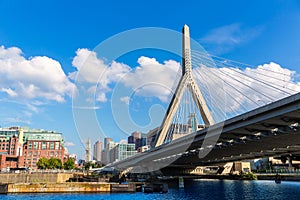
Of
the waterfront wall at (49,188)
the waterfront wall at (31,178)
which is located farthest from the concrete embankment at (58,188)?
the waterfront wall at (31,178)

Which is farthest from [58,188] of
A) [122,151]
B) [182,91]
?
[122,151]

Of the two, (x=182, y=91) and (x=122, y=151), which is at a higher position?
(x=182, y=91)

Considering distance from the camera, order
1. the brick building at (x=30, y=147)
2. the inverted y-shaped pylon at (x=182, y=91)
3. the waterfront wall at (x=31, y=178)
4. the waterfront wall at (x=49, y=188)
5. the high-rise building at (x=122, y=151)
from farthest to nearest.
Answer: the high-rise building at (x=122, y=151)
the brick building at (x=30, y=147)
the waterfront wall at (x=31, y=178)
the inverted y-shaped pylon at (x=182, y=91)
the waterfront wall at (x=49, y=188)

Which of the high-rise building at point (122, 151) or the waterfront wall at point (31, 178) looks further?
the high-rise building at point (122, 151)

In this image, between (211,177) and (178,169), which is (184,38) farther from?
(178,169)

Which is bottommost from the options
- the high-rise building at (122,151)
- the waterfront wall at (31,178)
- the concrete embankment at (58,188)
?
the concrete embankment at (58,188)

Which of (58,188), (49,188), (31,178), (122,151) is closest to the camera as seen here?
(49,188)

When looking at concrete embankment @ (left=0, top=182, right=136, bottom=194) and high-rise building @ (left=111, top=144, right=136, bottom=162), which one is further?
high-rise building @ (left=111, top=144, right=136, bottom=162)

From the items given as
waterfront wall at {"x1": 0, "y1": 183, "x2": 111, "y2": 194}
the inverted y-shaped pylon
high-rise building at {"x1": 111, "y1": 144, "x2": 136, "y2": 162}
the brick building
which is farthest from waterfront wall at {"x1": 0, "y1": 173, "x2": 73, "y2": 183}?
high-rise building at {"x1": 111, "y1": 144, "x2": 136, "y2": 162}

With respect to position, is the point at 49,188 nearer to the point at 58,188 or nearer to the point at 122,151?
the point at 58,188

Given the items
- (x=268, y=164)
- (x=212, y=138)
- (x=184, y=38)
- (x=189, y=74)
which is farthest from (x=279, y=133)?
(x=268, y=164)

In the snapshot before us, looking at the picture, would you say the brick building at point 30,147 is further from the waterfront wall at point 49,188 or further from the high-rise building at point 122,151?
the waterfront wall at point 49,188

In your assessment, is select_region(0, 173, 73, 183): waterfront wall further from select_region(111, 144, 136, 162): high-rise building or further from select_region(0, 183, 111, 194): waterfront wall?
select_region(111, 144, 136, 162): high-rise building

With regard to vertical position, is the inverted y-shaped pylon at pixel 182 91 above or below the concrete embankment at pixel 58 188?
above
